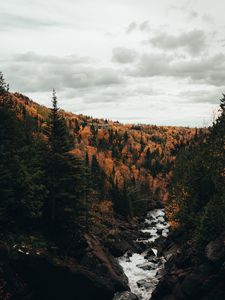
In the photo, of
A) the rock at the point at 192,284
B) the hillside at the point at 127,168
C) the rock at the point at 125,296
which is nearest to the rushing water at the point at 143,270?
the rock at the point at 125,296

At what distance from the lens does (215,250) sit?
102ft

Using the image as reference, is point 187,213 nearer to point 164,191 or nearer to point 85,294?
point 85,294

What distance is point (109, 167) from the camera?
126688mm

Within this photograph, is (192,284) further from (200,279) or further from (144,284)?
(144,284)

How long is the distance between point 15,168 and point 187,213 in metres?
24.8

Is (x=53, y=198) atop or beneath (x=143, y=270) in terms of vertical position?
atop

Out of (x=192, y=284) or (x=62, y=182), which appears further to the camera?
(x=62, y=182)

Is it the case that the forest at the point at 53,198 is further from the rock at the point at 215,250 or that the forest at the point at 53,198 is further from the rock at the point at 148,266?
the rock at the point at 148,266

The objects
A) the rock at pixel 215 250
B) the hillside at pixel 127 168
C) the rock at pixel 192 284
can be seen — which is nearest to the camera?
the rock at pixel 215 250

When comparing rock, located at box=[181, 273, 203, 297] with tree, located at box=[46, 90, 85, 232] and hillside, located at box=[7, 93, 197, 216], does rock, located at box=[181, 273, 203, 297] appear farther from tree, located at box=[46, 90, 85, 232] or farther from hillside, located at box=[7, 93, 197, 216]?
hillside, located at box=[7, 93, 197, 216]

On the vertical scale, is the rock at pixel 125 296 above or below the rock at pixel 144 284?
above

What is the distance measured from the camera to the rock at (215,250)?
30536 millimetres

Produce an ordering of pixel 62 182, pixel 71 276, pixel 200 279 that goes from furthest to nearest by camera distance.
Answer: pixel 62 182
pixel 71 276
pixel 200 279

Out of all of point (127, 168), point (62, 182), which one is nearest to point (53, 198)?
point (62, 182)
